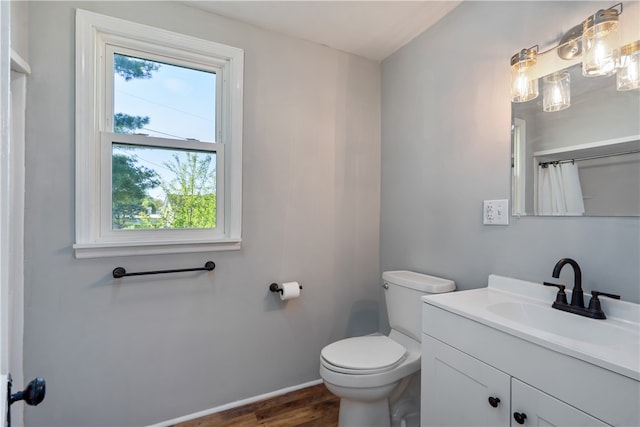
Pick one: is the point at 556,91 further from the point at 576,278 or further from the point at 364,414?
the point at 364,414

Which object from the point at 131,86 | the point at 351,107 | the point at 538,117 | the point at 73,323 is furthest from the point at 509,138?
the point at 73,323

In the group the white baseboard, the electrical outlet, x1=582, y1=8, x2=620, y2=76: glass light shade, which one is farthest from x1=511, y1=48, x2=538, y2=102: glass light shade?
the white baseboard

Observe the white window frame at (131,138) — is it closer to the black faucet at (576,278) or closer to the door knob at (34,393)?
the door knob at (34,393)

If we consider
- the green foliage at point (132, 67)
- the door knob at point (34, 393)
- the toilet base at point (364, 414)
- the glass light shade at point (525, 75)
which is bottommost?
the toilet base at point (364, 414)

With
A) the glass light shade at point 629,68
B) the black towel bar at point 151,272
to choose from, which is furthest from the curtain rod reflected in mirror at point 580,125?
the black towel bar at point 151,272

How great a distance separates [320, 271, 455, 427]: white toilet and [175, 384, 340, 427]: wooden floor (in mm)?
246

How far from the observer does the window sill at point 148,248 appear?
1429 mm

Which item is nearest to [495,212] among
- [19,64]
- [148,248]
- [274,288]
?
[274,288]

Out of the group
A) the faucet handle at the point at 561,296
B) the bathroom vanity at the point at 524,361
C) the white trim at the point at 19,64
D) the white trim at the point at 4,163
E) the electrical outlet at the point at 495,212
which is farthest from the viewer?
the electrical outlet at the point at 495,212

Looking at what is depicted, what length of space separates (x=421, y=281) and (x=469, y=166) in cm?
66

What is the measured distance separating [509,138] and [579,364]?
3.22 feet

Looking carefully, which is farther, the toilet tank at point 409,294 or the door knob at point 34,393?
the toilet tank at point 409,294

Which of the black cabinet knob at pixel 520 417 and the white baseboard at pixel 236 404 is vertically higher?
the black cabinet knob at pixel 520 417

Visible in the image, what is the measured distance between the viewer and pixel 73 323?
4.70ft
